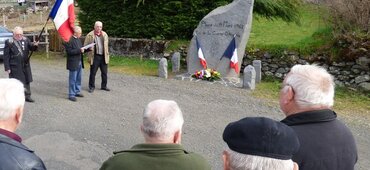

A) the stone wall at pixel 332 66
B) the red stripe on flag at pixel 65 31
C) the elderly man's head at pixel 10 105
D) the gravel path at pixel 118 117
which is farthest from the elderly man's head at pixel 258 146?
the stone wall at pixel 332 66

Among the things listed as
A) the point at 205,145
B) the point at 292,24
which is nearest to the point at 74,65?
the point at 205,145

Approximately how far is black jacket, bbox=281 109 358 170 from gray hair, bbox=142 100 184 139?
813 millimetres

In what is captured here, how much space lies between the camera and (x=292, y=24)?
59.1 feet

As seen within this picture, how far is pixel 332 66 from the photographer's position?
12.0 meters

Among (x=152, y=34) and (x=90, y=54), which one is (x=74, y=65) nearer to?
(x=90, y=54)

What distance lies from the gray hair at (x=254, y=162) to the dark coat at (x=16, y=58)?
7.84m

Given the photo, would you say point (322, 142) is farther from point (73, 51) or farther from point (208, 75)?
point (208, 75)

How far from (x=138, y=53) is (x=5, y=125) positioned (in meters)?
13.1

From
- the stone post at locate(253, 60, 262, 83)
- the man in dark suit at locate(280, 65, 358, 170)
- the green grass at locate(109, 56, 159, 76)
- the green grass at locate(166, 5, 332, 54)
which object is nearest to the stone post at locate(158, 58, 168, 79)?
the green grass at locate(109, 56, 159, 76)

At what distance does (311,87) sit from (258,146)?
91cm

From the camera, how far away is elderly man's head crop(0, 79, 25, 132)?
10.5 ft

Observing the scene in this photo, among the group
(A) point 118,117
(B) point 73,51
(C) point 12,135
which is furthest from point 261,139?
(B) point 73,51

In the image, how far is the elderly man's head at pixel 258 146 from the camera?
7.88 ft

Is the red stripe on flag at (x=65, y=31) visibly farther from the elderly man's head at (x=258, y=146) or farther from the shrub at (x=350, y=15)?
the elderly man's head at (x=258, y=146)
